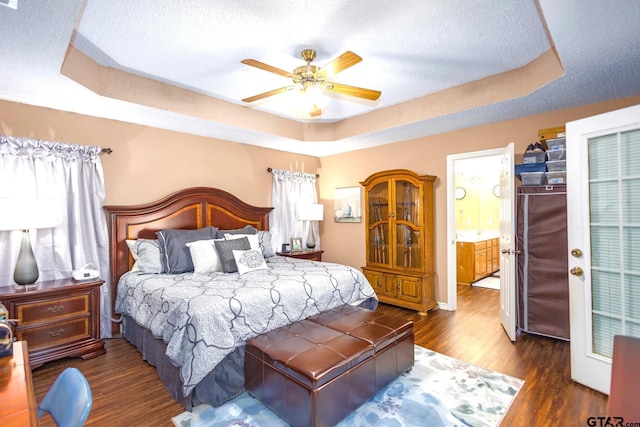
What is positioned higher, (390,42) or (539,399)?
(390,42)

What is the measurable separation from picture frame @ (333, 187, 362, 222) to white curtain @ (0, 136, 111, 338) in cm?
335

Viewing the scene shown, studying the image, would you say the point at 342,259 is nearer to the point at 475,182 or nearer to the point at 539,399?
the point at 539,399

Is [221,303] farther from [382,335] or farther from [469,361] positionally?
[469,361]

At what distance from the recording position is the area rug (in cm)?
197

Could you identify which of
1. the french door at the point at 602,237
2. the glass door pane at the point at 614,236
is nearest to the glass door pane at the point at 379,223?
the french door at the point at 602,237

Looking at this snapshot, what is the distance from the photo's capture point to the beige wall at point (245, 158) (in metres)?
3.10

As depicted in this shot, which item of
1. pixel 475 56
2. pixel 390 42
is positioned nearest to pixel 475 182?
pixel 475 56

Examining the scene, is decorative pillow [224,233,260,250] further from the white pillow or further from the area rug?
the area rug

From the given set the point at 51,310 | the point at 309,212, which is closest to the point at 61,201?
the point at 51,310

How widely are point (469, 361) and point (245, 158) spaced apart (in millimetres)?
3704

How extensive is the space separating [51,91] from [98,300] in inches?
73.9

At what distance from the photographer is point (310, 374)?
5.75 ft

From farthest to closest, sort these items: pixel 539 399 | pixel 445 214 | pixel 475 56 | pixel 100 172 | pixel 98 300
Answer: pixel 445 214 < pixel 100 172 < pixel 98 300 < pixel 475 56 < pixel 539 399

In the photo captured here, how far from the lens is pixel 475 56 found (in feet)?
8.65
